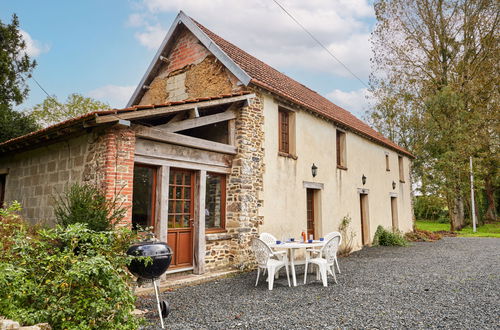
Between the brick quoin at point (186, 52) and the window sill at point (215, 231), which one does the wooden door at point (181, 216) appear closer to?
the window sill at point (215, 231)

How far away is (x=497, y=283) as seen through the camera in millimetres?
6508

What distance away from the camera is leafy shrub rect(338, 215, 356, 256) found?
1126 cm

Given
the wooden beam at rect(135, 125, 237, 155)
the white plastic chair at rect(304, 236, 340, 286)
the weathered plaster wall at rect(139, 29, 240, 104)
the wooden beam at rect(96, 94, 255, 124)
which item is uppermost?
the weathered plaster wall at rect(139, 29, 240, 104)

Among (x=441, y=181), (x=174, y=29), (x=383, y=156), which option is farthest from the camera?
(x=441, y=181)

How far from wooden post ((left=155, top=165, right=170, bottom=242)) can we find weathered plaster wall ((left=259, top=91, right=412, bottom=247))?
8.61 feet

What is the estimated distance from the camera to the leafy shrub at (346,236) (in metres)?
11.3

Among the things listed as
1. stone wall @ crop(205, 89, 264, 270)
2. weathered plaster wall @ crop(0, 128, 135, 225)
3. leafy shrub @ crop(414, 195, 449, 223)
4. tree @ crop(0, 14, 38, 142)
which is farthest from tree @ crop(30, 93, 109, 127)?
leafy shrub @ crop(414, 195, 449, 223)

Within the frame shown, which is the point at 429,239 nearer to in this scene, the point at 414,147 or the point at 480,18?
the point at 414,147

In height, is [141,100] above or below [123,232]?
above

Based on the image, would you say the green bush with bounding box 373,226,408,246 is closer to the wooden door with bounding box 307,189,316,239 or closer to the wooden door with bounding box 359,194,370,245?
the wooden door with bounding box 359,194,370,245

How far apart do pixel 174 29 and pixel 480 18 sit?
19009mm

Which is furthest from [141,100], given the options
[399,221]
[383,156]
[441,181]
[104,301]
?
[441,181]

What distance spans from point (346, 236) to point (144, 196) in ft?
24.9

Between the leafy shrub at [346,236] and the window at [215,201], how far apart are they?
5.06 m
